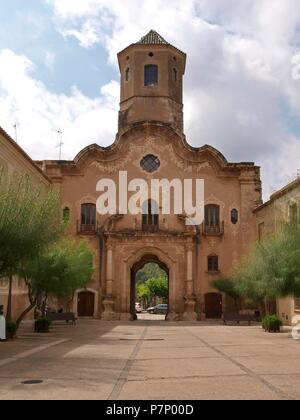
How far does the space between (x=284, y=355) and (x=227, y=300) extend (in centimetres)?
2211

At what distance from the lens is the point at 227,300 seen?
36.3 metres

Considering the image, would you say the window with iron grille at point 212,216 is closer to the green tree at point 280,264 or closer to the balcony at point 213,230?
the balcony at point 213,230

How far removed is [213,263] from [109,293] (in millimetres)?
7656

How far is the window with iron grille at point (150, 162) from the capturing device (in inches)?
1503

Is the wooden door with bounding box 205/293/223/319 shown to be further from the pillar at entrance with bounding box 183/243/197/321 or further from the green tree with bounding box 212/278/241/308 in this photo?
the green tree with bounding box 212/278/241/308

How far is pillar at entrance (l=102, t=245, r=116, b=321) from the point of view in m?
35.0

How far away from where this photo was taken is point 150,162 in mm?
38281

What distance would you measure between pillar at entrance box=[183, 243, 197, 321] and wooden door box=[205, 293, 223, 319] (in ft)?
4.71

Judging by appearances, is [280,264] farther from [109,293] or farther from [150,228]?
[109,293]

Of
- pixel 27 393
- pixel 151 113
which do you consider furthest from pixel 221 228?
pixel 27 393

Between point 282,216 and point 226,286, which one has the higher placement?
point 282,216

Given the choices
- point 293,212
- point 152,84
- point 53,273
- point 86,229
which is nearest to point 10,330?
point 53,273
